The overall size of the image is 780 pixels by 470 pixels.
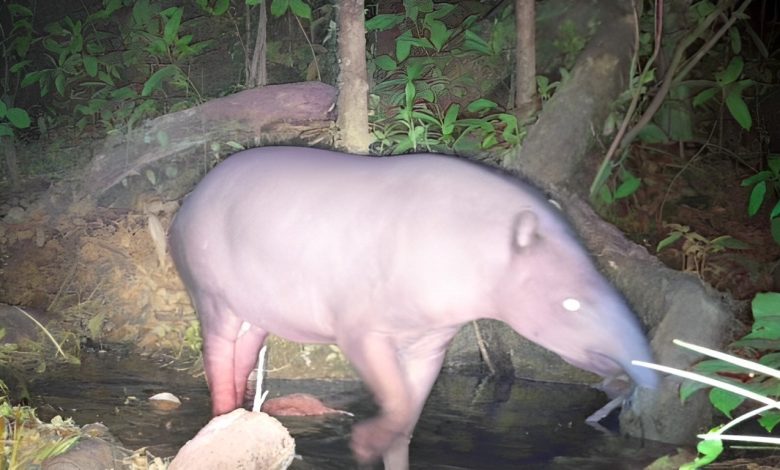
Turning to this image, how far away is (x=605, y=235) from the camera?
3.67 m

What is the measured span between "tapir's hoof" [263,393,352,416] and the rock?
690mm

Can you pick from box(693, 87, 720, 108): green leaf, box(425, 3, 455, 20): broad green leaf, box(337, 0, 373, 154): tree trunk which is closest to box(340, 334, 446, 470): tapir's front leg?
box(337, 0, 373, 154): tree trunk

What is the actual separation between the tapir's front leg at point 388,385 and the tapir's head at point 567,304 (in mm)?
315

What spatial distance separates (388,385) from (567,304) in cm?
48

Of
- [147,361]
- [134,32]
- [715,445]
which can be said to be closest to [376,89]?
[147,361]

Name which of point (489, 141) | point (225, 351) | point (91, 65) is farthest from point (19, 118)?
point (225, 351)

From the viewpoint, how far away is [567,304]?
72.4 inches

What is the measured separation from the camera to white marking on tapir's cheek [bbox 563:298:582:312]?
1.83 meters

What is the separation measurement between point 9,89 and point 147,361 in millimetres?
3875

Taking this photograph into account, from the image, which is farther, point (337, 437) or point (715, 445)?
point (337, 437)

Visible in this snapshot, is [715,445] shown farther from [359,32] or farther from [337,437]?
[359,32]

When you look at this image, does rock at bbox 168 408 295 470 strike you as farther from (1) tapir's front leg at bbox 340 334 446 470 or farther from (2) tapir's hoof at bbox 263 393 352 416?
(2) tapir's hoof at bbox 263 393 352 416

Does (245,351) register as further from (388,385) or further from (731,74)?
(731,74)

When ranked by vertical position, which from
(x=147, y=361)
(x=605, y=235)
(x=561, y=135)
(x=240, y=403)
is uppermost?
(x=561, y=135)
